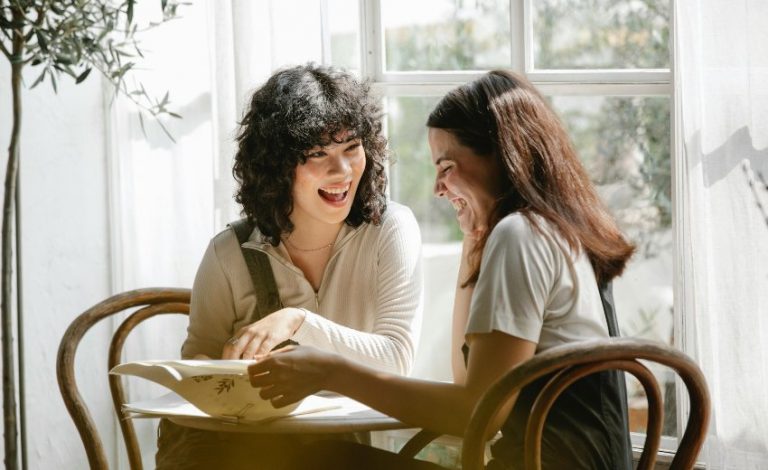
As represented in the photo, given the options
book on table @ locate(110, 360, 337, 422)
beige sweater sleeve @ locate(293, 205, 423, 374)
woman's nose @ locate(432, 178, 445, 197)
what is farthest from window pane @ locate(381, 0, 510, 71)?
book on table @ locate(110, 360, 337, 422)

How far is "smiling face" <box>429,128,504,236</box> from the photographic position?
1736 mm

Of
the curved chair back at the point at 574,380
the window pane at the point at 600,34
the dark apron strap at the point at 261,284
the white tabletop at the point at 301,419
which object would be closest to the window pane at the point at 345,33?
the window pane at the point at 600,34

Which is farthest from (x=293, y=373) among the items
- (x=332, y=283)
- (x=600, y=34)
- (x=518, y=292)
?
(x=600, y=34)

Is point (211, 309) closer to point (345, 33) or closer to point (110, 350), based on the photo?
point (110, 350)

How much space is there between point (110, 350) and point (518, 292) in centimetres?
110

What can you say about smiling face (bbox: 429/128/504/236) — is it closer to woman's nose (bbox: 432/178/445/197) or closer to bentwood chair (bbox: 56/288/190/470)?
woman's nose (bbox: 432/178/445/197)

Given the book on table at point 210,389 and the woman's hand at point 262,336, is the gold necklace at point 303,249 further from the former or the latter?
the book on table at point 210,389

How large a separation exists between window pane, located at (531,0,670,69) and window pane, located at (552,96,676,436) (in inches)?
3.8

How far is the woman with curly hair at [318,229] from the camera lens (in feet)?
7.11

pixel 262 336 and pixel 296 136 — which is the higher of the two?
pixel 296 136

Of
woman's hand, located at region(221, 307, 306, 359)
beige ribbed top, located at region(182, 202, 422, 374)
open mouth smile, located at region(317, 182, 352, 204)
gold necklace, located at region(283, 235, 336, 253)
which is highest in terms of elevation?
open mouth smile, located at region(317, 182, 352, 204)

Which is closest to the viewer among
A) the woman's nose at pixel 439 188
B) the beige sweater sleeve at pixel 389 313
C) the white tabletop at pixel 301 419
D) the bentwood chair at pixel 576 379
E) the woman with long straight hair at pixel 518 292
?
the bentwood chair at pixel 576 379

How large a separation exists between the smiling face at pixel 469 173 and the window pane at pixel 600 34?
3.04 feet

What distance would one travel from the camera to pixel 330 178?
85.8 inches
